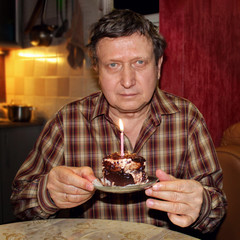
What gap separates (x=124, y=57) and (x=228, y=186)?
800 mm

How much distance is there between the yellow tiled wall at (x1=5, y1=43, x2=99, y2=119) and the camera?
9.27 ft

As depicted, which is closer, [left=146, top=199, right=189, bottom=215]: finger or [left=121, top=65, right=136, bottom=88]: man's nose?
[left=146, top=199, right=189, bottom=215]: finger

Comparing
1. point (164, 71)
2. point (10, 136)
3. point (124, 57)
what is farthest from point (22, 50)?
point (124, 57)

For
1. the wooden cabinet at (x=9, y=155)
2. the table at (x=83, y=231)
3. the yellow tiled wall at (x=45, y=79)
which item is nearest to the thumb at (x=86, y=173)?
the table at (x=83, y=231)

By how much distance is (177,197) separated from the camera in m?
0.93

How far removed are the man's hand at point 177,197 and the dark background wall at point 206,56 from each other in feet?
2.86

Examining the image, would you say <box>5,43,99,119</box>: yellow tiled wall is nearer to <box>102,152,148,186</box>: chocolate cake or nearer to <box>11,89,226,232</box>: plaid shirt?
<box>11,89,226,232</box>: plaid shirt

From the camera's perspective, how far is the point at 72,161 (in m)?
1.49

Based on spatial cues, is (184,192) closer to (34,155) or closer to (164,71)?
(34,155)

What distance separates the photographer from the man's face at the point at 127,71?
135 centimetres

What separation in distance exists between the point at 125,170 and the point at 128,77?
458mm

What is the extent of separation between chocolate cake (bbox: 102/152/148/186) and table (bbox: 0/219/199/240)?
0.43ft

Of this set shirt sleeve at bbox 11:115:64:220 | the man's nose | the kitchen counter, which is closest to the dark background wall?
the man's nose

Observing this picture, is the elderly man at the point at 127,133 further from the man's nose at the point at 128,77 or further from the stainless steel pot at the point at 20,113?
the stainless steel pot at the point at 20,113
